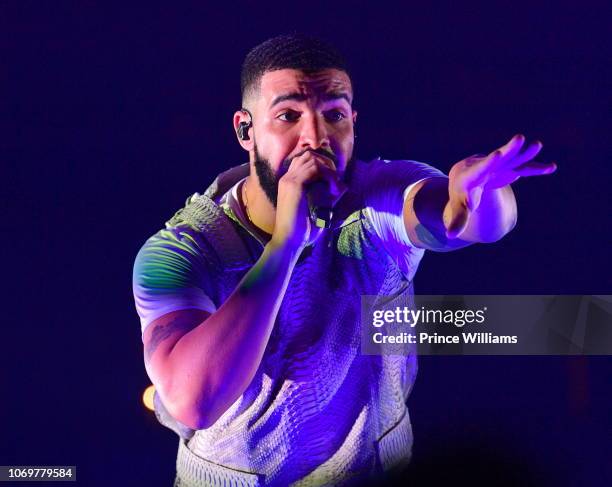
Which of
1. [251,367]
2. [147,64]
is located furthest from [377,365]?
[147,64]

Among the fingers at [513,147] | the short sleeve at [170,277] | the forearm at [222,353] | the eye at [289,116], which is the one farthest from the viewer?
the eye at [289,116]

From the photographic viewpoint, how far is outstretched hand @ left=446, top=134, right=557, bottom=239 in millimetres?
1132

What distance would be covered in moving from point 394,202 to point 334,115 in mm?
181

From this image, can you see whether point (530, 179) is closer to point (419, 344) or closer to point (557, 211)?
point (557, 211)

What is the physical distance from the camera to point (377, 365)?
1.52 meters

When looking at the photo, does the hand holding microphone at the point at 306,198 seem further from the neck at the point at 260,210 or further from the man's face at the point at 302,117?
the neck at the point at 260,210

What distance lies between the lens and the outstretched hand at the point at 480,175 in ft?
3.71

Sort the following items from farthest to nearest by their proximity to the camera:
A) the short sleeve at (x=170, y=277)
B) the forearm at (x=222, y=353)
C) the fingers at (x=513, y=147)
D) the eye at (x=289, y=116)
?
1. the eye at (x=289, y=116)
2. the short sleeve at (x=170, y=277)
3. the forearm at (x=222, y=353)
4. the fingers at (x=513, y=147)

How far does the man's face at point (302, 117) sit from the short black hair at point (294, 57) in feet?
0.04

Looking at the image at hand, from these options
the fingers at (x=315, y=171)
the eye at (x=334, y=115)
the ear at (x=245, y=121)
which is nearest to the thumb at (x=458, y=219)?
the fingers at (x=315, y=171)

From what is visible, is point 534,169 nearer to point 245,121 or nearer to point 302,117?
point 302,117

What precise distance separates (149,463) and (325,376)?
0.69 metres

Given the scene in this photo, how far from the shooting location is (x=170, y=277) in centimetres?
134

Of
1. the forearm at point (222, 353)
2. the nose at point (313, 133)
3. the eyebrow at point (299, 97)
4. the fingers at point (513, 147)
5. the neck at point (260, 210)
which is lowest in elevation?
the forearm at point (222, 353)
